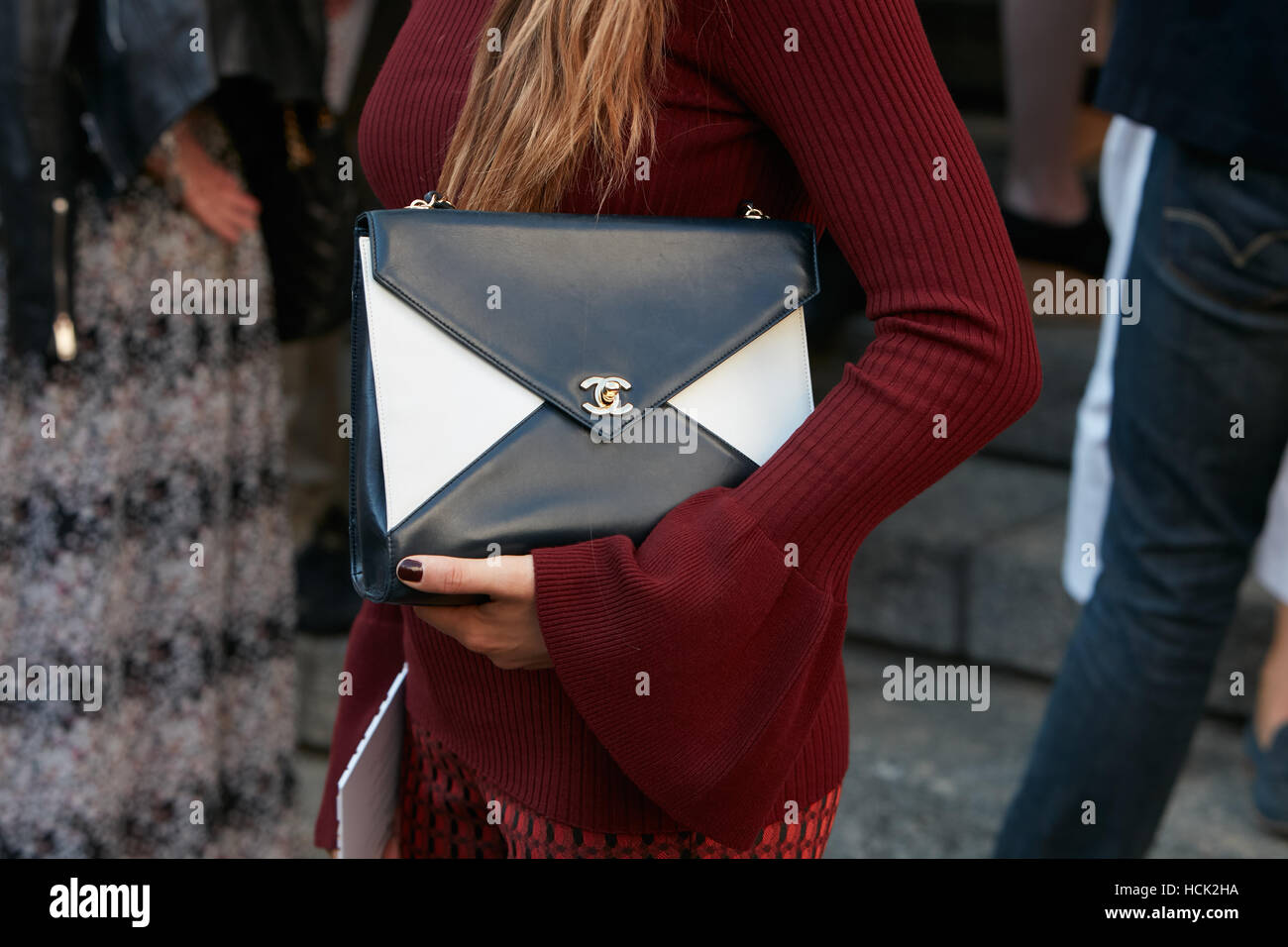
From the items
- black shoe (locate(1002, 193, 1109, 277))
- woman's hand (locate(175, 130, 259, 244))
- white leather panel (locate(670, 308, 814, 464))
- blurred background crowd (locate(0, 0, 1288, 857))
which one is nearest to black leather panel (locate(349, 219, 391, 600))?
white leather panel (locate(670, 308, 814, 464))

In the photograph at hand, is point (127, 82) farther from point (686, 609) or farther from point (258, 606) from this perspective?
point (686, 609)

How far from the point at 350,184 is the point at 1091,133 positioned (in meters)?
2.18

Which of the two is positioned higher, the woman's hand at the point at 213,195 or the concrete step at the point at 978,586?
the woman's hand at the point at 213,195

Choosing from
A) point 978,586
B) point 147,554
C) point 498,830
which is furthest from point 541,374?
point 978,586

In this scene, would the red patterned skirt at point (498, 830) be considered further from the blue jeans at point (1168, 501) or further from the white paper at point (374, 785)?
the blue jeans at point (1168, 501)

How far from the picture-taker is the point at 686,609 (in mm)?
868

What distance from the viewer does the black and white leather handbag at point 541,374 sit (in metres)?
0.88

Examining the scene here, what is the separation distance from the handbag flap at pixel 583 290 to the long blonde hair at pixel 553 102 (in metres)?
0.06

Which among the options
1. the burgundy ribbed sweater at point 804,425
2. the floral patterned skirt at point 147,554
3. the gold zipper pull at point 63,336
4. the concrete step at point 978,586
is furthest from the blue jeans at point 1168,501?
the gold zipper pull at point 63,336

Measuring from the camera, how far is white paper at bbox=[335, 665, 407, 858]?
110cm

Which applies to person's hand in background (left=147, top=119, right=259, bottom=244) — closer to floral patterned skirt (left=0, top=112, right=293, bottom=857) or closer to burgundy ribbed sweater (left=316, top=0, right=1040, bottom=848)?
floral patterned skirt (left=0, top=112, right=293, bottom=857)

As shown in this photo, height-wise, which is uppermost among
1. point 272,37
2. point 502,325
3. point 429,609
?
point 272,37

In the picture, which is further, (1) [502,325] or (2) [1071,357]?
(2) [1071,357]
